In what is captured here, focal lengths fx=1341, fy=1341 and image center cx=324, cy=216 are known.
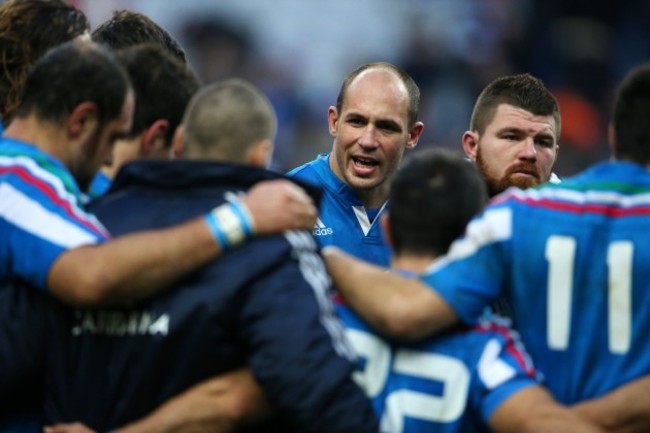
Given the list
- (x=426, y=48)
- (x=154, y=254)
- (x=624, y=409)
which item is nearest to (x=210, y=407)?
(x=154, y=254)

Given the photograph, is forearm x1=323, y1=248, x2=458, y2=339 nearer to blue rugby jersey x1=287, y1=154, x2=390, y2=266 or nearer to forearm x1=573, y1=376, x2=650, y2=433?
forearm x1=573, y1=376, x2=650, y2=433

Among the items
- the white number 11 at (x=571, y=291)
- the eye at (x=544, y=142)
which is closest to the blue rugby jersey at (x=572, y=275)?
the white number 11 at (x=571, y=291)

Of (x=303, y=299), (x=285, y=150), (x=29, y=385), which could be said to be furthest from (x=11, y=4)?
(x=285, y=150)

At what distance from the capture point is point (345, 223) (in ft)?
22.9

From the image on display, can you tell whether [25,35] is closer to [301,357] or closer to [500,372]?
[301,357]

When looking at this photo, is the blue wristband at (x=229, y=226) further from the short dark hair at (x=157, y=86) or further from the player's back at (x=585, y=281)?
the player's back at (x=585, y=281)

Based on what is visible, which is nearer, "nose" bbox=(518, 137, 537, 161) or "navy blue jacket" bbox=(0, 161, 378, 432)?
"navy blue jacket" bbox=(0, 161, 378, 432)

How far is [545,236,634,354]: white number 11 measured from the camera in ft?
13.5

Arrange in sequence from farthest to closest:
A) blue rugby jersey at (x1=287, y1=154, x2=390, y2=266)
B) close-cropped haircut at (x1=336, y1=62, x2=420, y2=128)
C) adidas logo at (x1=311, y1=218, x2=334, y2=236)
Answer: close-cropped haircut at (x1=336, y1=62, x2=420, y2=128)
adidas logo at (x1=311, y1=218, x2=334, y2=236)
blue rugby jersey at (x1=287, y1=154, x2=390, y2=266)

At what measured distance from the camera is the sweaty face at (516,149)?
A: 20.9 feet

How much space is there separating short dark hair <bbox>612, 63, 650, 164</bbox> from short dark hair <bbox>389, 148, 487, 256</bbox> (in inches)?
19.4

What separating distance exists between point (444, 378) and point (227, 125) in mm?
1053

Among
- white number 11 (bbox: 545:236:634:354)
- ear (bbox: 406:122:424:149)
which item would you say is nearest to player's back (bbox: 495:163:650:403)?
white number 11 (bbox: 545:236:634:354)

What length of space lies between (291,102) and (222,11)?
54.3 inches
